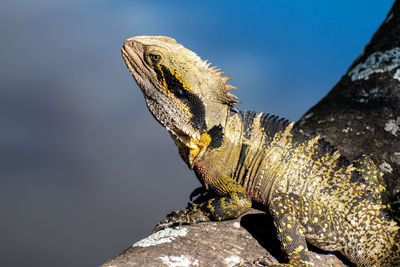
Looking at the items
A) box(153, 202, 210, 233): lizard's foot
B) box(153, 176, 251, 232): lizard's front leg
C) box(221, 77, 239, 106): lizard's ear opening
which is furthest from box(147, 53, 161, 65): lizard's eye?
box(153, 202, 210, 233): lizard's foot

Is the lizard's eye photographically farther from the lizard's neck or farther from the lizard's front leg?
the lizard's front leg

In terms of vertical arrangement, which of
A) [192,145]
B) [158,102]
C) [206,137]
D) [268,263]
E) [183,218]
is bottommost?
[268,263]

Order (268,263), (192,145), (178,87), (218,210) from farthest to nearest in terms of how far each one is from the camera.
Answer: (192,145) < (178,87) < (218,210) < (268,263)

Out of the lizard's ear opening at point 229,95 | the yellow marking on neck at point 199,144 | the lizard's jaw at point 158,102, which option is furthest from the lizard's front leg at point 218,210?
the lizard's ear opening at point 229,95

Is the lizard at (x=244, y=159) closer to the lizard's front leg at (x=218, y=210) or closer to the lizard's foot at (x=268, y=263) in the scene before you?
the lizard's front leg at (x=218, y=210)

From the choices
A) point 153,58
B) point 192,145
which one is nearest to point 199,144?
point 192,145

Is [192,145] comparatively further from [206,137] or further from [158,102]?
[158,102]
